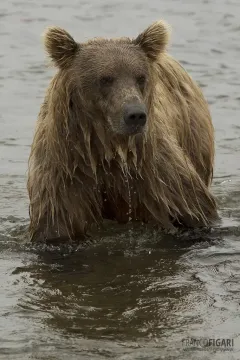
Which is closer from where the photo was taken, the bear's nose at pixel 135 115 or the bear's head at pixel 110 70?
the bear's nose at pixel 135 115

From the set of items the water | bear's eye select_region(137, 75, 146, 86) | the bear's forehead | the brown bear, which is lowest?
the water

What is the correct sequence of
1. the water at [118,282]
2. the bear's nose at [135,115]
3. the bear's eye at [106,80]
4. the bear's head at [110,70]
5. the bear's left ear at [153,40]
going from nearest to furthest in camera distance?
the water at [118,282] < the bear's nose at [135,115] < the bear's head at [110,70] < the bear's eye at [106,80] < the bear's left ear at [153,40]

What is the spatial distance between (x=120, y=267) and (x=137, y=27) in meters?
8.32

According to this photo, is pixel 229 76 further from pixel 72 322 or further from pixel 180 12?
pixel 72 322

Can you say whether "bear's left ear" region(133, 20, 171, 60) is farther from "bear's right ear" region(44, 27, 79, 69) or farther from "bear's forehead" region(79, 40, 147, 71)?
"bear's right ear" region(44, 27, 79, 69)

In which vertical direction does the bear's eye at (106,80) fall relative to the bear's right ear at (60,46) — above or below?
below

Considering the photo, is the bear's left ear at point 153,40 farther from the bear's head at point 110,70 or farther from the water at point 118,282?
the water at point 118,282

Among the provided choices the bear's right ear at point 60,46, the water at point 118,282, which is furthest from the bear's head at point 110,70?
the water at point 118,282

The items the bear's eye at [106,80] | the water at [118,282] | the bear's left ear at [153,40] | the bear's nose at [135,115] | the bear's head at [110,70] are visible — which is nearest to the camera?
the water at [118,282]

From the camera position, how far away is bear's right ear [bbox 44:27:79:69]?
25.8ft

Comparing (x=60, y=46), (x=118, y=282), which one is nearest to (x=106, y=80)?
(x=60, y=46)

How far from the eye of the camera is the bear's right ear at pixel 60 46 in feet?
25.8

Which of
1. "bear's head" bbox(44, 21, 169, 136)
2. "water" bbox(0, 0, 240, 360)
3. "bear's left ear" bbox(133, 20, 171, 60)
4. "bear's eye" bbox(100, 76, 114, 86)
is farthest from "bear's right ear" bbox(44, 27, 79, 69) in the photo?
"water" bbox(0, 0, 240, 360)

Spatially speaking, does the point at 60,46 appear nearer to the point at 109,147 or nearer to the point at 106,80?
the point at 106,80
